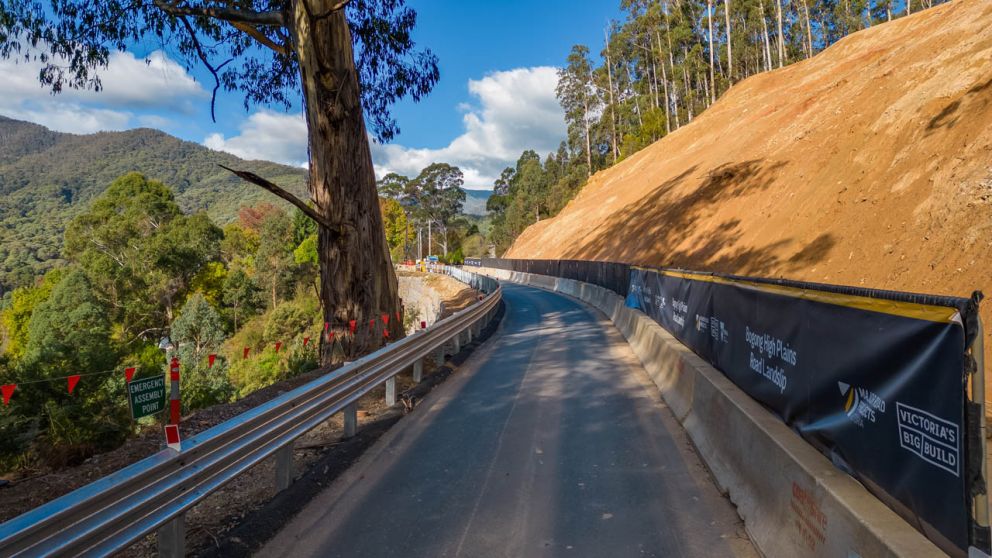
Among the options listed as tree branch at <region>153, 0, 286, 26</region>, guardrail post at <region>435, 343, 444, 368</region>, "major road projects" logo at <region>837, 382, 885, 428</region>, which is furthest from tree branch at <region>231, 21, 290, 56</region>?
"major road projects" logo at <region>837, 382, 885, 428</region>

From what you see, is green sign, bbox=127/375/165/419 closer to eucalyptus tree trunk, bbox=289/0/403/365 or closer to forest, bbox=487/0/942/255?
eucalyptus tree trunk, bbox=289/0/403/365

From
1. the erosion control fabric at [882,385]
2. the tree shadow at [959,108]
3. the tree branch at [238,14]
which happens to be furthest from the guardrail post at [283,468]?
the tree shadow at [959,108]

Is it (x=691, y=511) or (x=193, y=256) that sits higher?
(x=193, y=256)

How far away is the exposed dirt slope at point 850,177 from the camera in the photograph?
44.2ft

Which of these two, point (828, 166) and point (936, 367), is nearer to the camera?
point (936, 367)

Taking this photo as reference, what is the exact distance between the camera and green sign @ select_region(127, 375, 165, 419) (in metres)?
4.16

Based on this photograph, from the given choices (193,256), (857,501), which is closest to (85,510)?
(857,501)

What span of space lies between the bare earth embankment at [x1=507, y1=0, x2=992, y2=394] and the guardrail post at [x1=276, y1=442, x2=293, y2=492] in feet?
33.8

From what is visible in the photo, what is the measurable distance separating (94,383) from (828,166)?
25.4 m

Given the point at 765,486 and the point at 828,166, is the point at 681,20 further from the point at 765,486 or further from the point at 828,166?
the point at 765,486

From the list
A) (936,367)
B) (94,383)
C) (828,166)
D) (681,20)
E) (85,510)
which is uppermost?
(681,20)

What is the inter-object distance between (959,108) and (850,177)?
11.0ft

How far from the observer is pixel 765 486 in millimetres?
4164

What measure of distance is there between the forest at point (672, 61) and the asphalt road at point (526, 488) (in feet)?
184
